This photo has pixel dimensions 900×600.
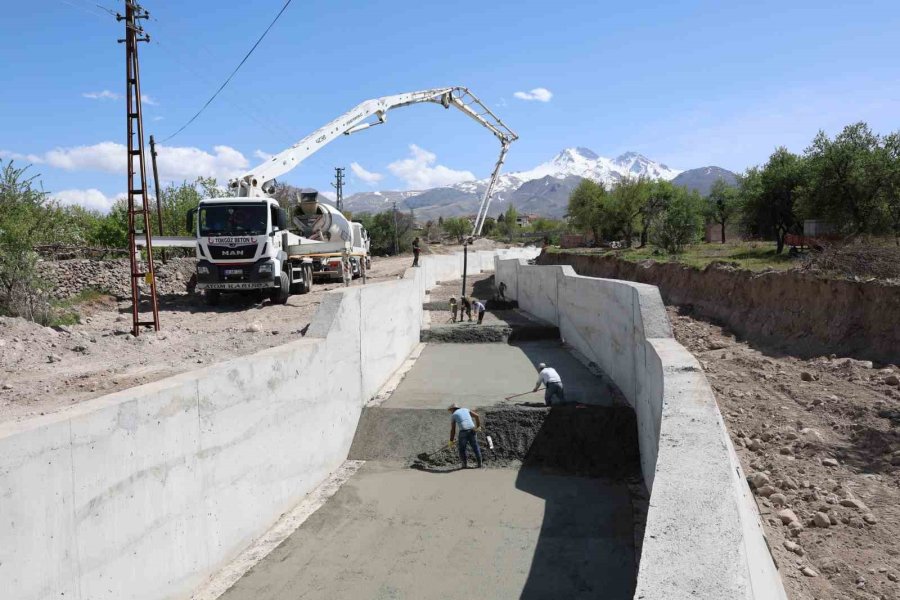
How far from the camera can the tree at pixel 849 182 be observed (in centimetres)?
1972

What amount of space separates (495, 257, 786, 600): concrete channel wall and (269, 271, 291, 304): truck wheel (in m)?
9.64

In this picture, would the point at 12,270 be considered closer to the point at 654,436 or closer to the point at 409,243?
the point at 654,436

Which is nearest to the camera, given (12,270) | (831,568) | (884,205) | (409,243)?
(831,568)

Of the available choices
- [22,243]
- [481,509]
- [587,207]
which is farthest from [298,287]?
[587,207]

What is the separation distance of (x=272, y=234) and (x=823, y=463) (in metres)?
13.6

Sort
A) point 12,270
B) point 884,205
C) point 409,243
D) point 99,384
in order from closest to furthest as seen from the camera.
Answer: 1. point 99,384
2. point 12,270
3. point 884,205
4. point 409,243

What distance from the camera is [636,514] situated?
7426 millimetres

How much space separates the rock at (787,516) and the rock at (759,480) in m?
0.59

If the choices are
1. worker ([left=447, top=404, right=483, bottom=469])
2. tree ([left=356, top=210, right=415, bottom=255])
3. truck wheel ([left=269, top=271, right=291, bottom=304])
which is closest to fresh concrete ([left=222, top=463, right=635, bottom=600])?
worker ([left=447, top=404, right=483, bottom=469])

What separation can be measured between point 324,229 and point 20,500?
67.2ft

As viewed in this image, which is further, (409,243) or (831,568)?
(409,243)

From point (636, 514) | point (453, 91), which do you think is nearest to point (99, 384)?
point (636, 514)

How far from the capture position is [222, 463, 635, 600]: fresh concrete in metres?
6.11

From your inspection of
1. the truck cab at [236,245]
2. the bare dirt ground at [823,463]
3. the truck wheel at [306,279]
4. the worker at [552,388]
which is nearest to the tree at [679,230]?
the truck wheel at [306,279]
